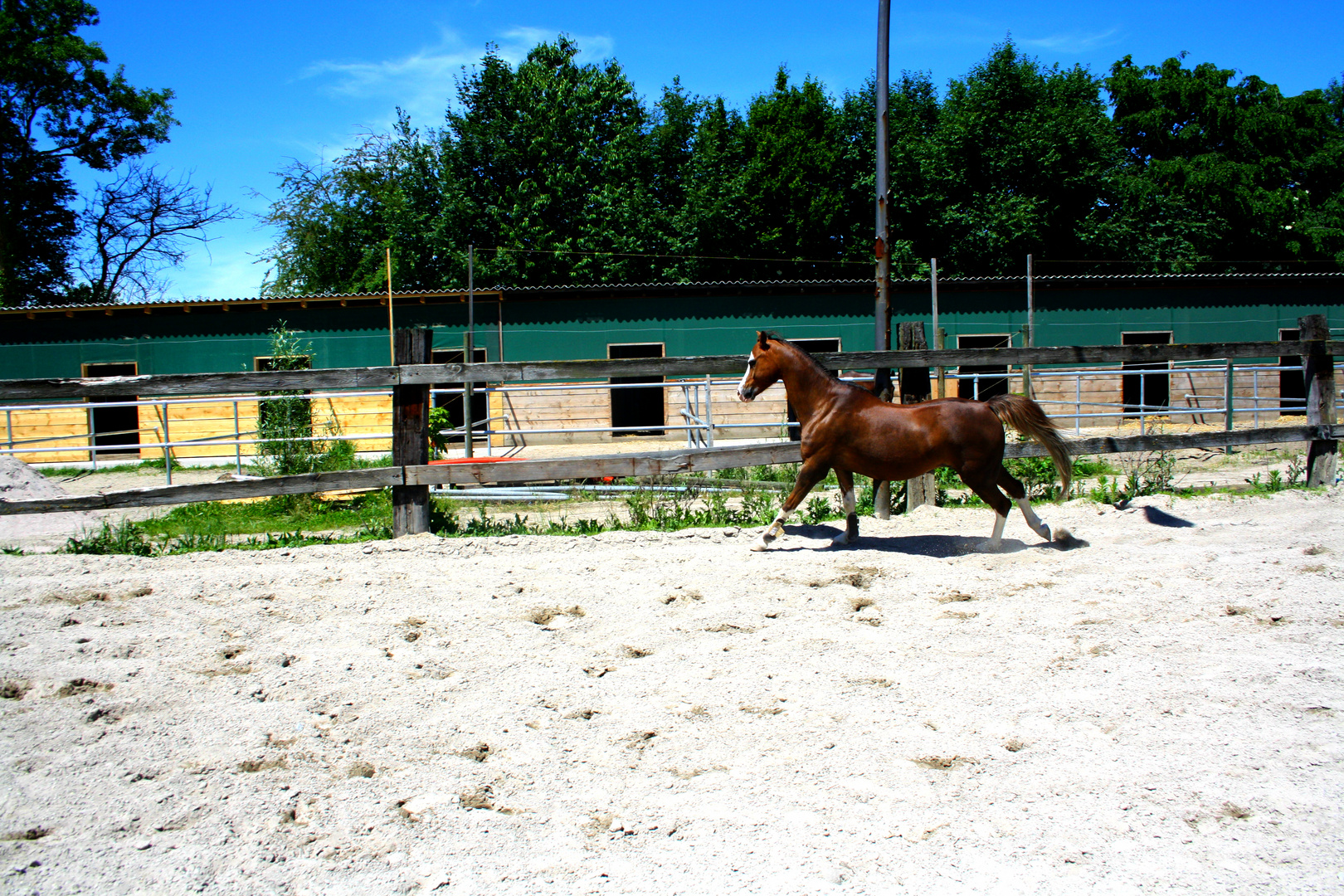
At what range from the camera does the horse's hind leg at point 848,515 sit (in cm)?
512

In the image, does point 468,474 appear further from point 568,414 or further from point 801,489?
point 568,414

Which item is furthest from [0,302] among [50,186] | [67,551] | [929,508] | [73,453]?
[929,508]

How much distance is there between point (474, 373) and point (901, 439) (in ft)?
9.67

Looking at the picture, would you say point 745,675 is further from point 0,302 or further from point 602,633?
point 0,302

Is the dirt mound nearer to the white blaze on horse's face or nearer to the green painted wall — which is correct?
the white blaze on horse's face

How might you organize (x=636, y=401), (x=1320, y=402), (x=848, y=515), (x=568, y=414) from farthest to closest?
(x=636, y=401) < (x=568, y=414) < (x=1320, y=402) < (x=848, y=515)

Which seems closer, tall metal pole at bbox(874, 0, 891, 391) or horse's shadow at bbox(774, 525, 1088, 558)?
horse's shadow at bbox(774, 525, 1088, 558)

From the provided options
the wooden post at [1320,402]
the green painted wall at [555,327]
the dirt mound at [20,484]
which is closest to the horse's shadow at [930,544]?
the wooden post at [1320,402]

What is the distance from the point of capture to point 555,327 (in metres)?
17.8

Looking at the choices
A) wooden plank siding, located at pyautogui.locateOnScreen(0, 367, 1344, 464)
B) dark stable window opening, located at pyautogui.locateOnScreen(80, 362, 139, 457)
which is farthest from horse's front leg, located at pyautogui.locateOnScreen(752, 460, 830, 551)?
dark stable window opening, located at pyautogui.locateOnScreen(80, 362, 139, 457)

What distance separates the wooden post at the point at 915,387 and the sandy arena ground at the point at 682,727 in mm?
1634

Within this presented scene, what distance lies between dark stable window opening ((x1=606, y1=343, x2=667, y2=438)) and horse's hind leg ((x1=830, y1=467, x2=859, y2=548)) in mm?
12816

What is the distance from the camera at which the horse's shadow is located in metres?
4.97

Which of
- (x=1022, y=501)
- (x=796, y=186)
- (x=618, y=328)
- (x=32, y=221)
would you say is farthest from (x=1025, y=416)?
(x=32, y=221)
